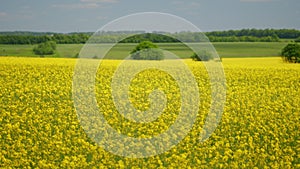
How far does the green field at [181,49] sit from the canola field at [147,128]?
2444 cm

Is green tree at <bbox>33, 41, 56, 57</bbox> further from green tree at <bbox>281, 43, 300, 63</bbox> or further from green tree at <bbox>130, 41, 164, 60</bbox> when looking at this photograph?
green tree at <bbox>281, 43, 300, 63</bbox>

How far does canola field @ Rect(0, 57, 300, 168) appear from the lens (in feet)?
28.5

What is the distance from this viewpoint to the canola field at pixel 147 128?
28.5 feet

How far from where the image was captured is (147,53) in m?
33.9

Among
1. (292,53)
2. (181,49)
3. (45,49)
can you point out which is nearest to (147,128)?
(292,53)

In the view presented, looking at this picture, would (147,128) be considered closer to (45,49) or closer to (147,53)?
(147,53)

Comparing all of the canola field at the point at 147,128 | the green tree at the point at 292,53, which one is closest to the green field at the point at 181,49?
the green tree at the point at 292,53

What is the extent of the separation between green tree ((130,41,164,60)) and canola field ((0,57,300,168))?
17.9m

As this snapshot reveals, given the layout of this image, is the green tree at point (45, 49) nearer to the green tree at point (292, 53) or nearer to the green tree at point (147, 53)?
the green tree at point (147, 53)

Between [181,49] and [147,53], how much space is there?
9029 mm

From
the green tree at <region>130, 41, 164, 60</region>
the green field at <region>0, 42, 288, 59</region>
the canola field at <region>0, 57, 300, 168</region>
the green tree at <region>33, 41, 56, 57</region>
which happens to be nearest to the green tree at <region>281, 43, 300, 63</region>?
the green field at <region>0, 42, 288, 59</region>

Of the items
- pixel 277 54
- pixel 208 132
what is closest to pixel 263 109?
pixel 208 132

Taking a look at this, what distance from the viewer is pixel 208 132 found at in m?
10.2

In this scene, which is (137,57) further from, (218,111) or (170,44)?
(218,111)
